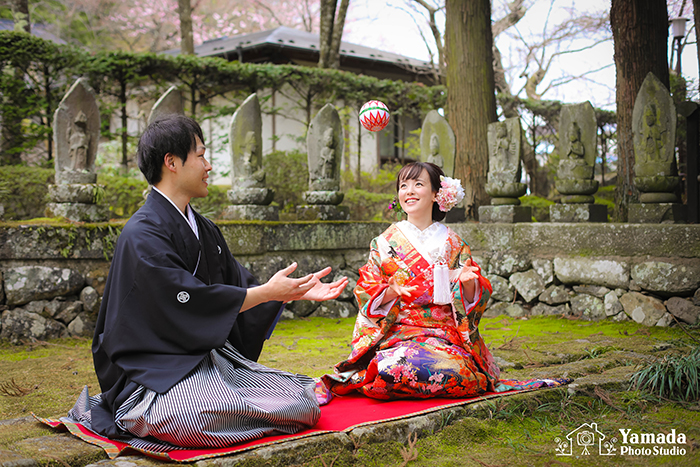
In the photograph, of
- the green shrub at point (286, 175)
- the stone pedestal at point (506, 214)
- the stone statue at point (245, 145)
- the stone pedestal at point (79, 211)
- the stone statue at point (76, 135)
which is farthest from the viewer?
the green shrub at point (286, 175)

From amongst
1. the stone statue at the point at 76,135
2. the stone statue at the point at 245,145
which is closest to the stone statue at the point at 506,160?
the stone statue at the point at 245,145

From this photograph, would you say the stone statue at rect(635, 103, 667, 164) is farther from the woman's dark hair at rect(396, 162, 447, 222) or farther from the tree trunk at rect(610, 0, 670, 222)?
the woman's dark hair at rect(396, 162, 447, 222)

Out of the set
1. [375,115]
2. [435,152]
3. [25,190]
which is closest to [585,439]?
[375,115]

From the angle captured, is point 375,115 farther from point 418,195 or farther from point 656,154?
point 656,154

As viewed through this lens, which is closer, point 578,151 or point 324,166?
point 578,151

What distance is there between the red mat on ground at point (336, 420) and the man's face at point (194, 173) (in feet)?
3.76

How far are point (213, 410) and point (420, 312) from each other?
142 centimetres

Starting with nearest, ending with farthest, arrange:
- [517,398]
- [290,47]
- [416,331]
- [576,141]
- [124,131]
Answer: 1. [517,398]
2. [416,331]
3. [576,141]
4. [124,131]
5. [290,47]

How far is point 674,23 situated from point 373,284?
11125mm

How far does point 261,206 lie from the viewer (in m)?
5.88

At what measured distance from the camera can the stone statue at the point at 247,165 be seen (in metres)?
5.73

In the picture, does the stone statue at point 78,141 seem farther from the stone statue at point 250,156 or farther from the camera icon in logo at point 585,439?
the camera icon in logo at point 585,439

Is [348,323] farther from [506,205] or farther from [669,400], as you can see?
[669,400]

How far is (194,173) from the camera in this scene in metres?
2.61
